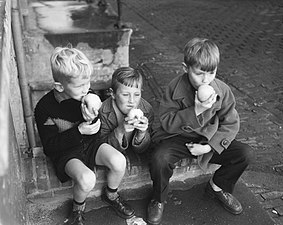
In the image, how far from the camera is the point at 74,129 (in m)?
2.56

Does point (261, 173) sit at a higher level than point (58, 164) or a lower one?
lower

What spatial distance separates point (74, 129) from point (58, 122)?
4.5 inches

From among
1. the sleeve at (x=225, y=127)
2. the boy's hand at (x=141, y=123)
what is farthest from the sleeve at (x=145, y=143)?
the sleeve at (x=225, y=127)

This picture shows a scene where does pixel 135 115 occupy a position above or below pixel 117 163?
above

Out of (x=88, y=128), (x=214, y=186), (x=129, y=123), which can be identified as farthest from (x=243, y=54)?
(x=88, y=128)

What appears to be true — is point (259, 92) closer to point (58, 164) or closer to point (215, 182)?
point (215, 182)

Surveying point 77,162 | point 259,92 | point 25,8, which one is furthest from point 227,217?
point 25,8

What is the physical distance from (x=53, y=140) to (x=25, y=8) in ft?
7.73

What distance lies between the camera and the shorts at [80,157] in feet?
8.59

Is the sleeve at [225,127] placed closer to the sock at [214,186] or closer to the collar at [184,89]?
the collar at [184,89]

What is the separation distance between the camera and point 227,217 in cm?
286

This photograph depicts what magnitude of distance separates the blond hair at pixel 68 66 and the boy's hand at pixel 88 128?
302 millimetres

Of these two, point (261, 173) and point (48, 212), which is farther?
point (261, 173)

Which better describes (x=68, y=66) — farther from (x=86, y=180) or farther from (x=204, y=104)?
(x=204, y=104)
